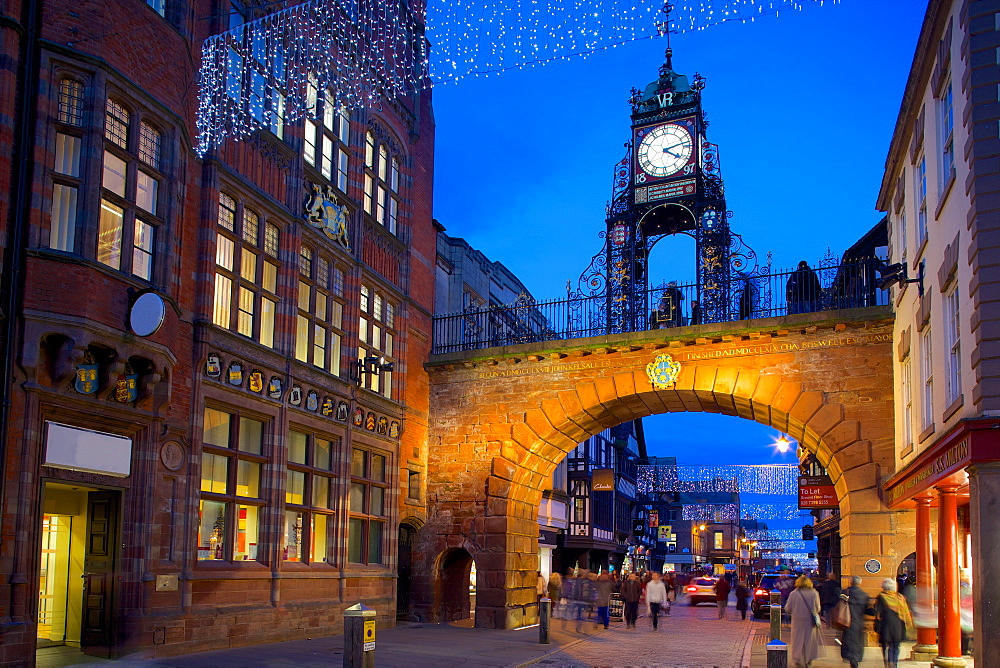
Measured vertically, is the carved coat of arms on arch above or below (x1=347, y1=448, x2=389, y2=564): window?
above

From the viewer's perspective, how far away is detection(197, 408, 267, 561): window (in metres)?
16.3

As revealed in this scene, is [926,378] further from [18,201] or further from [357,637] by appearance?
[18,201]

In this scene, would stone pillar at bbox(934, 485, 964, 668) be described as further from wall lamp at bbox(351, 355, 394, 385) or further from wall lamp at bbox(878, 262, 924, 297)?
wall lamp at bbox(351, 355, 394, 385)

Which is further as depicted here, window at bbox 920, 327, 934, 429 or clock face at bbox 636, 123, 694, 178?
clock face at bbox 636, 123, 694, 178

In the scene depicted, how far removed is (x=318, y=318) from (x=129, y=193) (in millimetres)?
6874

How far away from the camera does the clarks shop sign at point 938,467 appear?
12.2m

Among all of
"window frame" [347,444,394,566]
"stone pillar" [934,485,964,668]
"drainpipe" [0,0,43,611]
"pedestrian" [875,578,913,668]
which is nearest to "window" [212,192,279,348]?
"window frame" [347,444,394,566]

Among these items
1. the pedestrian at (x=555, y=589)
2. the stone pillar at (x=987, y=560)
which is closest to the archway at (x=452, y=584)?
the pedestrian at (x=555, y=589)

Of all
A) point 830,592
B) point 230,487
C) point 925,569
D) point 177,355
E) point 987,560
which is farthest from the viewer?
point 830,592

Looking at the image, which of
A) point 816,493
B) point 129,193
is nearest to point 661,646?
point 816,493

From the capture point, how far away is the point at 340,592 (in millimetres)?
19875

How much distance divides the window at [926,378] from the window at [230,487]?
11598 mm

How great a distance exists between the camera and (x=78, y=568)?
14086mm

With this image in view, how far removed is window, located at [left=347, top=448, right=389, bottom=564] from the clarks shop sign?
438 inches
